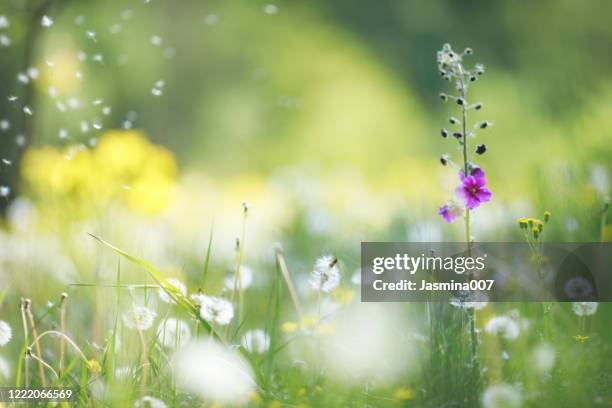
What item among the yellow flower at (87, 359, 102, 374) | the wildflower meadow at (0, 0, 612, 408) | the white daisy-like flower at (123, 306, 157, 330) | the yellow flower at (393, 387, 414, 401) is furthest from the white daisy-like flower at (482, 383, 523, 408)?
the yellow flower at (87, 359, 102, 374)

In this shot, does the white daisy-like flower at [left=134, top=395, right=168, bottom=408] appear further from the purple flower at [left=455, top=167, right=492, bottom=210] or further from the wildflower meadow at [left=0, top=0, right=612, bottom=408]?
the purple flower at [left=455, top=167, right=492, bottom=210]

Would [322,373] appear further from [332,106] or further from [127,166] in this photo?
[332,106]

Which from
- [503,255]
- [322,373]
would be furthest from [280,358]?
[503,255]

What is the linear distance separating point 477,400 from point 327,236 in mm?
1405

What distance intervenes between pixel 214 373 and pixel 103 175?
2462mm

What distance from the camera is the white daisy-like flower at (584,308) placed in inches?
63.7

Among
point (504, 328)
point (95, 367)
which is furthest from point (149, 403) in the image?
point (504, 328)

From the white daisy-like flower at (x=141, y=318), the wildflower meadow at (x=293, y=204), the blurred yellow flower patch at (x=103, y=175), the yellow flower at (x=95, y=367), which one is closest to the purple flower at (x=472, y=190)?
the wildflower meadow at (x=293, y=204)

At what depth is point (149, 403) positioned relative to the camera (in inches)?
53.0

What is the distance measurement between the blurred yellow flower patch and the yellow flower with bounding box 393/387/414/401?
154 cm

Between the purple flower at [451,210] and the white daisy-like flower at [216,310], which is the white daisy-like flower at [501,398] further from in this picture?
the white daisy-like flower at [216,310]

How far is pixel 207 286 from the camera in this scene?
2373mm

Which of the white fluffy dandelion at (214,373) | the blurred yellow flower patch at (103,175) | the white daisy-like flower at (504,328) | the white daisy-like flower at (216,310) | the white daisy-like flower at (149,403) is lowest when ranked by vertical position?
the white daisy-like flower at (149,403)

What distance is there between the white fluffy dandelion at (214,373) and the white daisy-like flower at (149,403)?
0.09m
